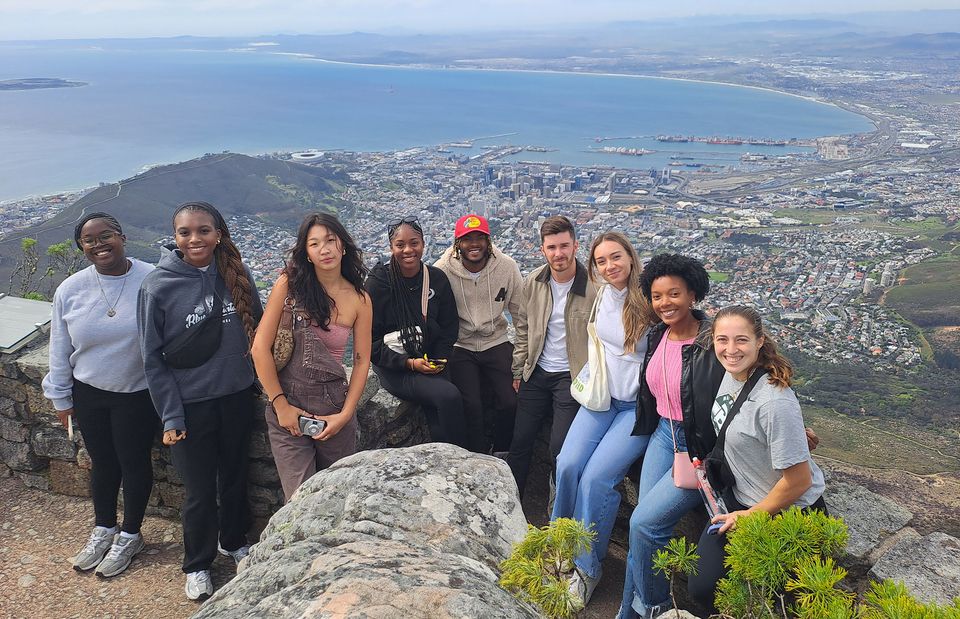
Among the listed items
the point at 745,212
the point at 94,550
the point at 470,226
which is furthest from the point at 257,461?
the point at 745,212

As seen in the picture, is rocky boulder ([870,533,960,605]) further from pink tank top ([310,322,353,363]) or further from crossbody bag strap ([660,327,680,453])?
pink tank top ([310,322,353,363])

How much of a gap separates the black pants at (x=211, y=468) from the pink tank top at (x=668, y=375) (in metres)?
2.22

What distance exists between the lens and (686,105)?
3533 inches

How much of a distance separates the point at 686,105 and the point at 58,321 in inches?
3768

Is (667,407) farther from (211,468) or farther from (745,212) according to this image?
(745,212)

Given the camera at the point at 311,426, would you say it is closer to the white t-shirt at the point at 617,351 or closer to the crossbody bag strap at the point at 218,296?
the crossbody bag strap at the point at 218,296

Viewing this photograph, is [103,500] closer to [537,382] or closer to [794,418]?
[537,382]

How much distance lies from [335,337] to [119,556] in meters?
1.80

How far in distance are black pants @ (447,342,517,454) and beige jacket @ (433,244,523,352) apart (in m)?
0.07

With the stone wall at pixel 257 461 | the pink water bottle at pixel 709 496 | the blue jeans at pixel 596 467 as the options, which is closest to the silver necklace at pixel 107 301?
the stone wall at pixel 257 461

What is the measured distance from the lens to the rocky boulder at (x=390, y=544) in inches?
64.1

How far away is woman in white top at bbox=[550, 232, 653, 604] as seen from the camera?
3.46m

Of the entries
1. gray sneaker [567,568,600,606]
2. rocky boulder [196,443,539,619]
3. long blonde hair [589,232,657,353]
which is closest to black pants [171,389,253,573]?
rocky boulder [196,443,539,619]

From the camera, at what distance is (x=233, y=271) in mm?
3465
